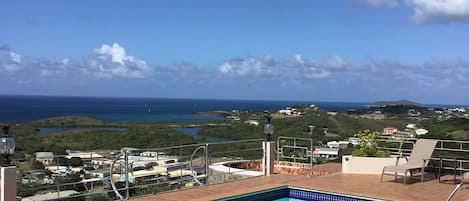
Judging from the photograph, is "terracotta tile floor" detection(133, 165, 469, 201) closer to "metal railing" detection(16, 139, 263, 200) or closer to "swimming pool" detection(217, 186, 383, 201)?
"swimming pool" detection(217, 186, 383, 201)

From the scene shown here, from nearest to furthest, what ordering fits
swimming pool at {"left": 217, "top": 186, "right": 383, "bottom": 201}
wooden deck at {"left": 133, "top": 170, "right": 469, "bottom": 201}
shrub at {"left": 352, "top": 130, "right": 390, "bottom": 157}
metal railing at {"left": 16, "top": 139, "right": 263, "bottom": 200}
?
metal railing at {"left": 16, "top": 139, "right": 263, "bottom": 200} → wooden deck at {"left": 133, "top": 170, "right": 469, "bottom": 201} → swimming pool at {"left": 217, "top": 186, "right": 383, "bottom": 201} → shrub at {"left": 352, "top": 130, "right": 390, "bottom": 157}

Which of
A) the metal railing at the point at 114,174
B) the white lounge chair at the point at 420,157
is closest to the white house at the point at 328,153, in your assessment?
the white lounge chair at the point at 420,157

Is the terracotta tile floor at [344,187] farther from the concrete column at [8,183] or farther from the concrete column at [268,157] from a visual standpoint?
the concrete column at [8,183]

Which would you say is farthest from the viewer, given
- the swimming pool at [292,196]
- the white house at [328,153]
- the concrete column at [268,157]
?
the white house at [328,153]

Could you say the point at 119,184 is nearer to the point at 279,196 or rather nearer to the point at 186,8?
the point at 279,196

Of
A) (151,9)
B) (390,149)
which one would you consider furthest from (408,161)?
(151,9)

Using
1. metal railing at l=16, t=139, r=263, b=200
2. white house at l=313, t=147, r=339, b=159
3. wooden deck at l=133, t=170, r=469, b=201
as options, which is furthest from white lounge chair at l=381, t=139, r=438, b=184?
white house at l=313, t=147, r=339, b=159

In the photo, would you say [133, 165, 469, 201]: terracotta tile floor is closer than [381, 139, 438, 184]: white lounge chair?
Yes
